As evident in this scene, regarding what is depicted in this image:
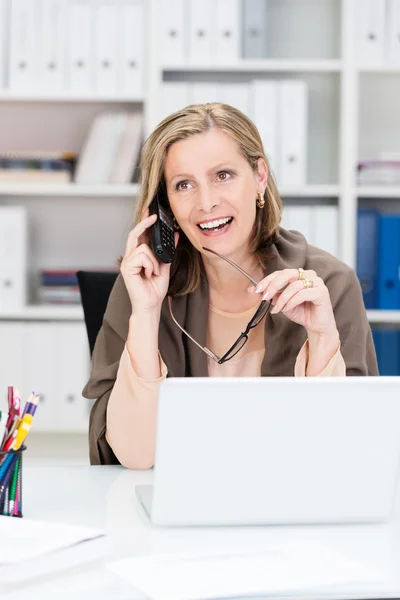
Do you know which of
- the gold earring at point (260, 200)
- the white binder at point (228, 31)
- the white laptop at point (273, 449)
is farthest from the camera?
the white binder at point (228, 31)

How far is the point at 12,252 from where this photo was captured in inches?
115

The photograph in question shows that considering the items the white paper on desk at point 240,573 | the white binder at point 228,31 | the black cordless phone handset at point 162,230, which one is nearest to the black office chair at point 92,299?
the black cordless phone handset at point 162,230

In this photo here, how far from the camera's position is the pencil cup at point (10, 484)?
1007 millimetres

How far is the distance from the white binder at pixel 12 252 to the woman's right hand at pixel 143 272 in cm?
137

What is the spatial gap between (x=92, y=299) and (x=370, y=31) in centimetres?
163

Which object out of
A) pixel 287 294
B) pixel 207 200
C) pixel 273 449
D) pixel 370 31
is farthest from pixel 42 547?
pixel 370 31

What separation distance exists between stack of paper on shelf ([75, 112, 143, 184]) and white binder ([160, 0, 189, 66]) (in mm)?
232

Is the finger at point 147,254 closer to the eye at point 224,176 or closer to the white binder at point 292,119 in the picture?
the eye at point 224,176

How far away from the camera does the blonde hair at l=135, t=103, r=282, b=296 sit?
1634mm

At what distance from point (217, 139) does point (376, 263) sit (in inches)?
55.7

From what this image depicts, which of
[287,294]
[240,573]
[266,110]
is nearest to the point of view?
[240,573]

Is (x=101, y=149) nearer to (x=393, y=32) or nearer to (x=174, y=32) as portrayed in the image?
(x=174, y=32)

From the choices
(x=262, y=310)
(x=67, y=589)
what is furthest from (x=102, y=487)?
(x=262, y=310)

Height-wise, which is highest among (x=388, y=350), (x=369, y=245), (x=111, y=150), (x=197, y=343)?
(x=111, y=150)
